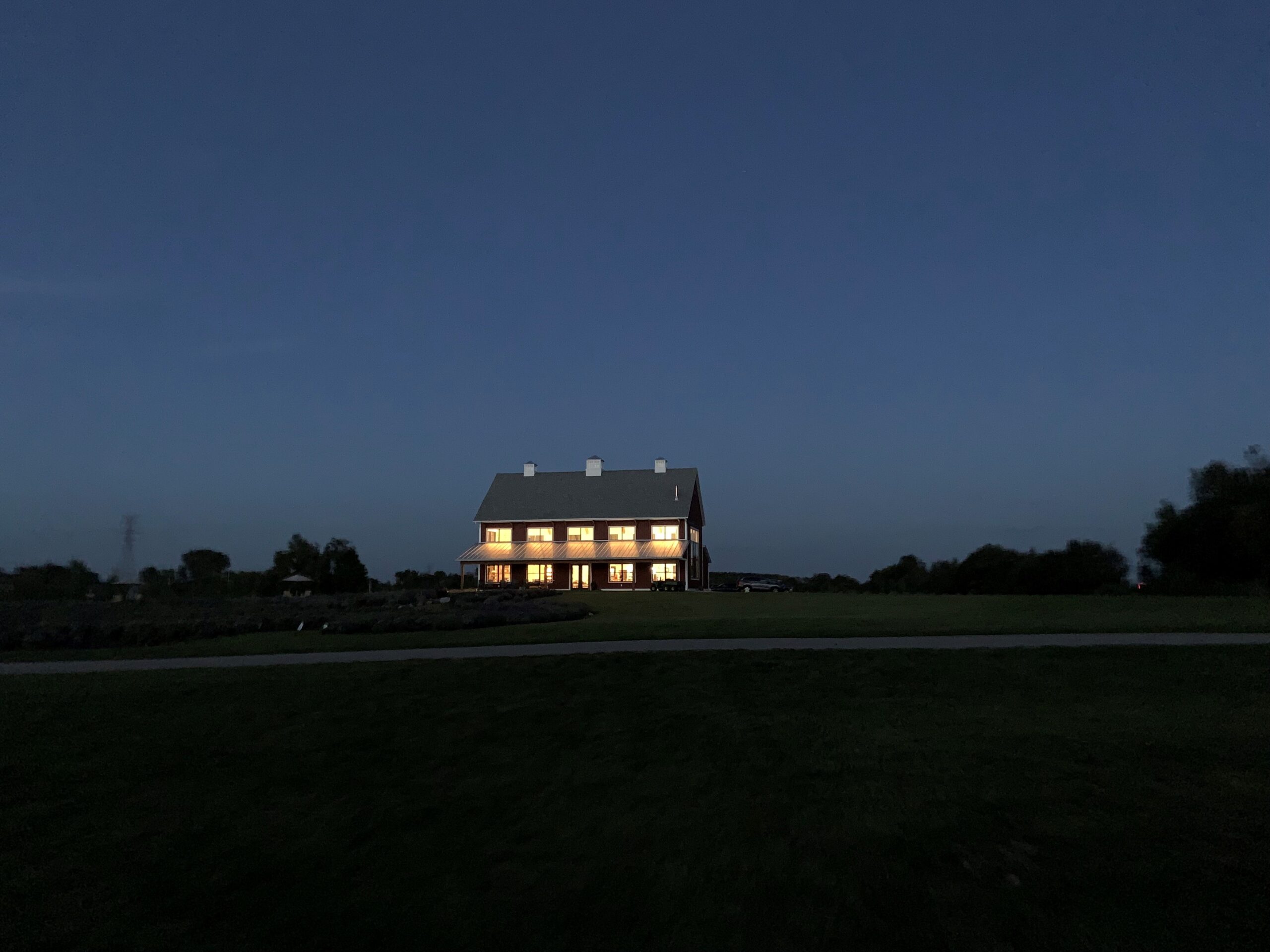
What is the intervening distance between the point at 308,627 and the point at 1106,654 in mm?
17102

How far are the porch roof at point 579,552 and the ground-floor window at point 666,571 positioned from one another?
1.07 metres

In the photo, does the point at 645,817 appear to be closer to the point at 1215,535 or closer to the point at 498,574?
the point at 1215,535

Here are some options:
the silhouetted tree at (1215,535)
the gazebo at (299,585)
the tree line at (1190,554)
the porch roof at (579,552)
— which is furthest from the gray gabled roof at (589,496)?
the silhouetted tree at (1215,535)

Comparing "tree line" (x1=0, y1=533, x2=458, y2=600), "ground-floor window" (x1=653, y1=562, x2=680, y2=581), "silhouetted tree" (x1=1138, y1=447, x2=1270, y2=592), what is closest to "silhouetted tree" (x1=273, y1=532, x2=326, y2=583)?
"tree line" (x1=0, y1=533, x2=458, y2=600)

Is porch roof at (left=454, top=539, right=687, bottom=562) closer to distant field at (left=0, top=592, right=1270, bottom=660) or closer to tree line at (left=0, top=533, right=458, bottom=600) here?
tree line at (left=0, top=533, right=458, bottom=600)

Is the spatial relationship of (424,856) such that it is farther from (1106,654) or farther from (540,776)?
(1106,654)

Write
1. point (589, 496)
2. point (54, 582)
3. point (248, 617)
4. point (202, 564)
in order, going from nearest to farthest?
point (248, 617) < point (54, 582) < point (589, 496) < point (202, 564)

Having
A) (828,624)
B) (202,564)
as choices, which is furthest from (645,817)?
(202,564)

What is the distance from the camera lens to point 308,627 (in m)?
20.6

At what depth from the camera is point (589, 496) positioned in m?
55.2

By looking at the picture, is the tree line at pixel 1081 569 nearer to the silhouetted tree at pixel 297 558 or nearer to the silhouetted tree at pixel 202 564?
the silhouetted tree at pixel 297 558

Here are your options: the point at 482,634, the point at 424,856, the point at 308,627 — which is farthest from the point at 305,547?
the point at 424,856

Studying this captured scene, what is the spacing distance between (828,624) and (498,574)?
37.9 metres

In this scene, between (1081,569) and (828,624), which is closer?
(828,624)
